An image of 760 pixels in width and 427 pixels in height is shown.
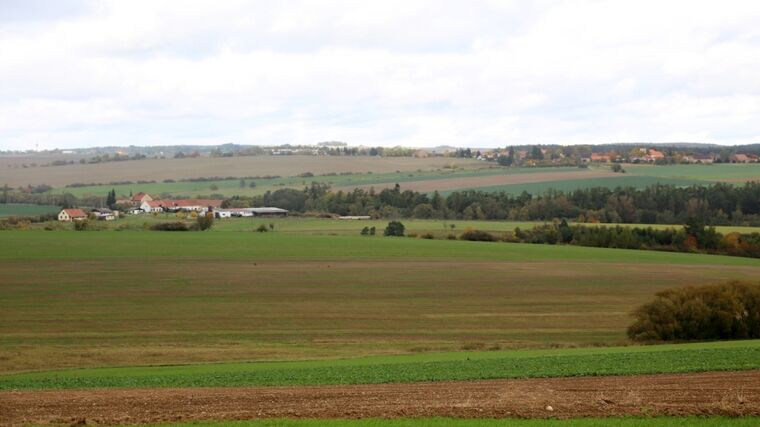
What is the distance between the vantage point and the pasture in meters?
35.5

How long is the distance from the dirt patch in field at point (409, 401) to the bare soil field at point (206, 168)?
399ft

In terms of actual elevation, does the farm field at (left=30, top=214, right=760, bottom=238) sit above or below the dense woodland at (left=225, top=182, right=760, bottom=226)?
below

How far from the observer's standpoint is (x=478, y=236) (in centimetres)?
8056

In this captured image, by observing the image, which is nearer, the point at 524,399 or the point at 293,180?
the point at 524,399

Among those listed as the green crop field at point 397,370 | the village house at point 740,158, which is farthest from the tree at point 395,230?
the village house at point 740,158

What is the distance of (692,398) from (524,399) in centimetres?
347

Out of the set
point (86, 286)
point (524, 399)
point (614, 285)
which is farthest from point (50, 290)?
point (524, 399)

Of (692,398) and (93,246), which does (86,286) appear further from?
(692,398)

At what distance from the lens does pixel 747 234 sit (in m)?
75.5

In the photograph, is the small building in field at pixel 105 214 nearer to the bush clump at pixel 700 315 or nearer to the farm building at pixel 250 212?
the farm building at pixel 250 212

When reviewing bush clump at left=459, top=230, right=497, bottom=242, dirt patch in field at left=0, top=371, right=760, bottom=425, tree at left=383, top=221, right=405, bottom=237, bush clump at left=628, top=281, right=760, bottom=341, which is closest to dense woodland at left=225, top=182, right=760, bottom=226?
bush clump at left=459, top=230, right=497, bottom=242

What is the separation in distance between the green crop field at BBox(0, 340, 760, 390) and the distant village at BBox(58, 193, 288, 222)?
67508mm

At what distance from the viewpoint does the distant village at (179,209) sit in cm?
9575

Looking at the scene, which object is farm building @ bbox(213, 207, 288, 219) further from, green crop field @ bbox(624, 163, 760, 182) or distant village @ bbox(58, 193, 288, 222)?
green crop field @ bbox(624, 163, 760, 182)
